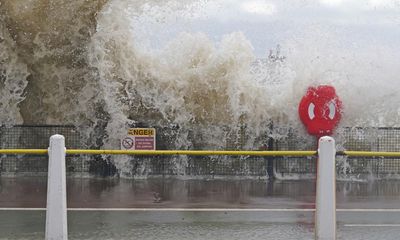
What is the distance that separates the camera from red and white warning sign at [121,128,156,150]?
15.0m

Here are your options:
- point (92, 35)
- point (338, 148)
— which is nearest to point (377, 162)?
point (338, 148)

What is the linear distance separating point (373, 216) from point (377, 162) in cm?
479

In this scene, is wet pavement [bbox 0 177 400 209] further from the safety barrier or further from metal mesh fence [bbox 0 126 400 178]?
the safety barrier

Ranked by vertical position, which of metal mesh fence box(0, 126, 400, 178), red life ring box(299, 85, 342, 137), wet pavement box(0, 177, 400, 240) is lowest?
wet pavement box(0, 177, 400, 240)

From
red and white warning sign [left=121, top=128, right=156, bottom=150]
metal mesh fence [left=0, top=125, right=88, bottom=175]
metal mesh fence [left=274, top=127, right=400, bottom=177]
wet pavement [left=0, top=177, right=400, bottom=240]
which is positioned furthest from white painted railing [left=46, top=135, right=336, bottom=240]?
metal mesh fence [left=0, top=125, right=88, bottom=175]

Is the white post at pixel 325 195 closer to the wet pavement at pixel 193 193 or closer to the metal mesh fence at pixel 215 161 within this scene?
the wet pavement at pixel 193 193

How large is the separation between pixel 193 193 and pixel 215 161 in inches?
84.2

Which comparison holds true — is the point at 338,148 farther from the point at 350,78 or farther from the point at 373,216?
the point at 373,216

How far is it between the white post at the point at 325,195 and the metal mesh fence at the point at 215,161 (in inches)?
289

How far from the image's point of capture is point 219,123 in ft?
52.1

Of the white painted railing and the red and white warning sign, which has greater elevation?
the red and white warning sign

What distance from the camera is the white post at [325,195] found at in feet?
25.6

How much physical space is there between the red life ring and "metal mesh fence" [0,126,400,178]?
347 millimetres

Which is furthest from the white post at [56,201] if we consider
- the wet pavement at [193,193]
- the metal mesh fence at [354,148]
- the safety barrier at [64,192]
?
the metal mesh fence at [354,148]
